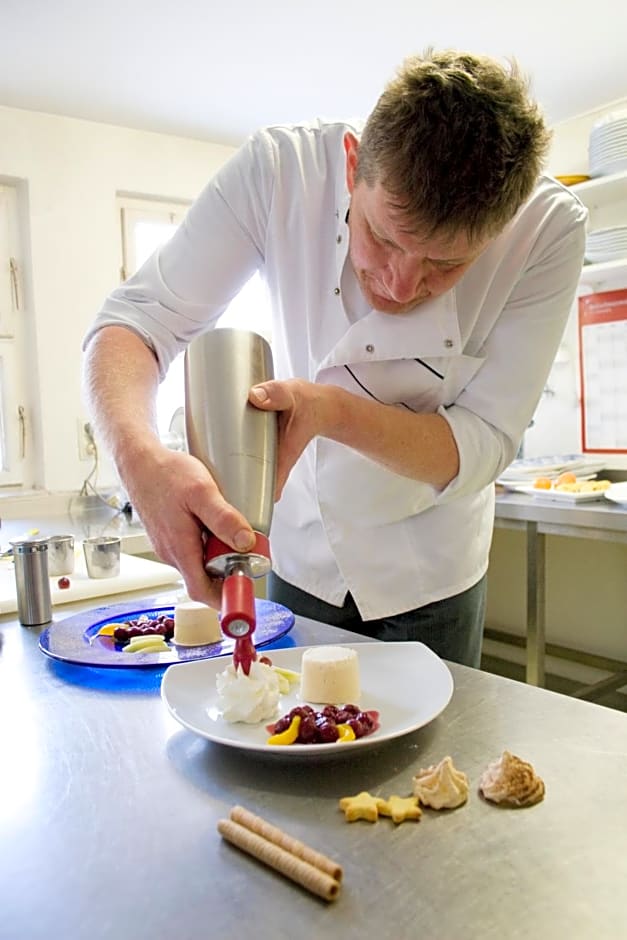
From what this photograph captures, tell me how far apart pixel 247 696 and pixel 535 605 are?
1.92m

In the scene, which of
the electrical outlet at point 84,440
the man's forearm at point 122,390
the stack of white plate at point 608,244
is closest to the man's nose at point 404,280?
the man's forearm at point 122,390

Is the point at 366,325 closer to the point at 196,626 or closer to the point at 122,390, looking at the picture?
the point at 122,390

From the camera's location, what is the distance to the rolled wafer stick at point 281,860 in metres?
0.51

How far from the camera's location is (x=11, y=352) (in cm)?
286

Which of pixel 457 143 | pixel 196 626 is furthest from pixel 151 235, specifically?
pixel 457 143

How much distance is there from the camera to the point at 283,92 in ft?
8.84

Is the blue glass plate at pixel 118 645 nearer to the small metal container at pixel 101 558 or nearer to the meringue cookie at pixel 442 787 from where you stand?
the small metal container at pixel 101 558

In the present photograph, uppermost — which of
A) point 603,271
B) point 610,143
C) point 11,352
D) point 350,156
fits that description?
point 610,143

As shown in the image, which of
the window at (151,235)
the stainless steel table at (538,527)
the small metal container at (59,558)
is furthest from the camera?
the window at (151,235)

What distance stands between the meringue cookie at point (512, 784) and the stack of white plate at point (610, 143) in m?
2.48

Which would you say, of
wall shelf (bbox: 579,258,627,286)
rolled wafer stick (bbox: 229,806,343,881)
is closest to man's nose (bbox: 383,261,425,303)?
rolled wafer stick (bbox: 229,806,343,881)

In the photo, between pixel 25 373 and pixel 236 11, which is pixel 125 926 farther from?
pixel 25 373

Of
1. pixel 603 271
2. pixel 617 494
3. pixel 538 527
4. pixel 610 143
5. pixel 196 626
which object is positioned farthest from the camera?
pixel 603 271

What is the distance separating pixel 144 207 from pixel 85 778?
9.07 ft
